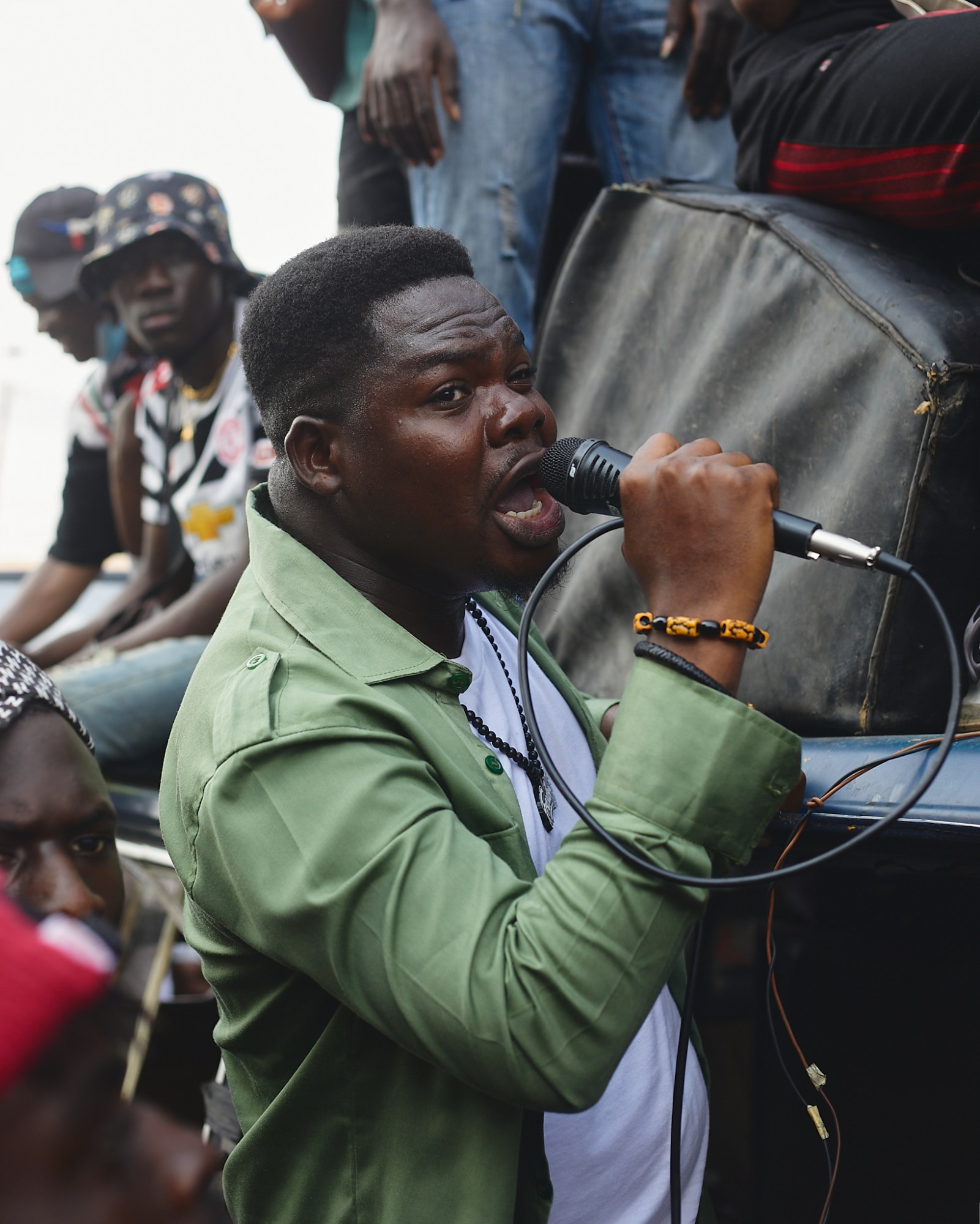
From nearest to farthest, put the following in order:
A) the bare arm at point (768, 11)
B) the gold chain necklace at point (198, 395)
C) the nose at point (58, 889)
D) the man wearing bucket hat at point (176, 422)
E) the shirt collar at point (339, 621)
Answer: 1. the shirt collar at point (339, 621)
2. the nose at point (58, 889)
3. the bare arm at point (768, 11)
4. the man wearing bucket hat at point (176, 422)
5. the gold chain necklace at point (198, 395)

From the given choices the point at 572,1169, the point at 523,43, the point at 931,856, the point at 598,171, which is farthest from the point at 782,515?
the point at 598,171

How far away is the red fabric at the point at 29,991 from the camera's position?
526 mm

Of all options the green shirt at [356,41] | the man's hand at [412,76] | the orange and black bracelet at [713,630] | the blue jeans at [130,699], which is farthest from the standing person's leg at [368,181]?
the orange and black bracelet at [713,630]

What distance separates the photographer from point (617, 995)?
1118 mm

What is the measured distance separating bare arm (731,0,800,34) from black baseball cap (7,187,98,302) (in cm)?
430

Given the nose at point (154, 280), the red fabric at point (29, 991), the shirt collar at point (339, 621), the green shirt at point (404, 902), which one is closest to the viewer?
the red fabric at point (29, 991)

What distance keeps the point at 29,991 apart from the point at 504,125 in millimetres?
2594

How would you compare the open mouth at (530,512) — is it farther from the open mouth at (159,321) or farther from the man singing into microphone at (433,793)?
the open mouth at (159,321)

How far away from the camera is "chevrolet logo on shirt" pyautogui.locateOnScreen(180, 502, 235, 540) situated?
3.56 m

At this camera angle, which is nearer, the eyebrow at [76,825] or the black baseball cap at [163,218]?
the eyebrow at [76,825]

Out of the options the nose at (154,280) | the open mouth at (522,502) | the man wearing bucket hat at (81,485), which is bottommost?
the man wearing bucket hat at (81,485)

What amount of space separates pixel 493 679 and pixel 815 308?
79 cm

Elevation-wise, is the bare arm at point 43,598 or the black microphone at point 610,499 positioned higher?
the black microphone at point 610,499

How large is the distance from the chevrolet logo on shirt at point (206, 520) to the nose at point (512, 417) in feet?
7.12
